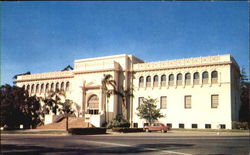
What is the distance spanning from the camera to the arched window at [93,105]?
1932 inches

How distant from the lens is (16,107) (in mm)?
46531

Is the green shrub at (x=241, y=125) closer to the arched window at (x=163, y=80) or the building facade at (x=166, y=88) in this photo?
the building facade at (x=166, y=88)

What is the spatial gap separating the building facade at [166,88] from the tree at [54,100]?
80.9 inches

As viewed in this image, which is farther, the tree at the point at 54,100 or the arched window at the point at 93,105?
the tree at the point at 54,100

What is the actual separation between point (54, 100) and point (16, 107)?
750 centimetres

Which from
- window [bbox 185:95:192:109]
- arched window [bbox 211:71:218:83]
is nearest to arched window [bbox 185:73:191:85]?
window [bbox 185:95:192:109]

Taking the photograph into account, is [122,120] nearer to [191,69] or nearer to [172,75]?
[172,75]

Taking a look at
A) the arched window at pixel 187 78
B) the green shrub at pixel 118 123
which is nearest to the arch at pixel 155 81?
the arched window at pixel 187 78

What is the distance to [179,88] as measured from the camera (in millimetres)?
43375

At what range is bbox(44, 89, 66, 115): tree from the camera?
5016 centimetres

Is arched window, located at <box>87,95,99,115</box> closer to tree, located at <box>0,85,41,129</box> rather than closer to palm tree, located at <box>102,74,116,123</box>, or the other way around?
palm tree, located at <box>102,74,116,123</box>

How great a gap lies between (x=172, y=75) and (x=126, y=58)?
9.25 meters

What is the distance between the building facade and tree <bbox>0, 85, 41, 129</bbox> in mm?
5066

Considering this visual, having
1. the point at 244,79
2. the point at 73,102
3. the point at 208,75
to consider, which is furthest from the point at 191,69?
the point at 244,79
